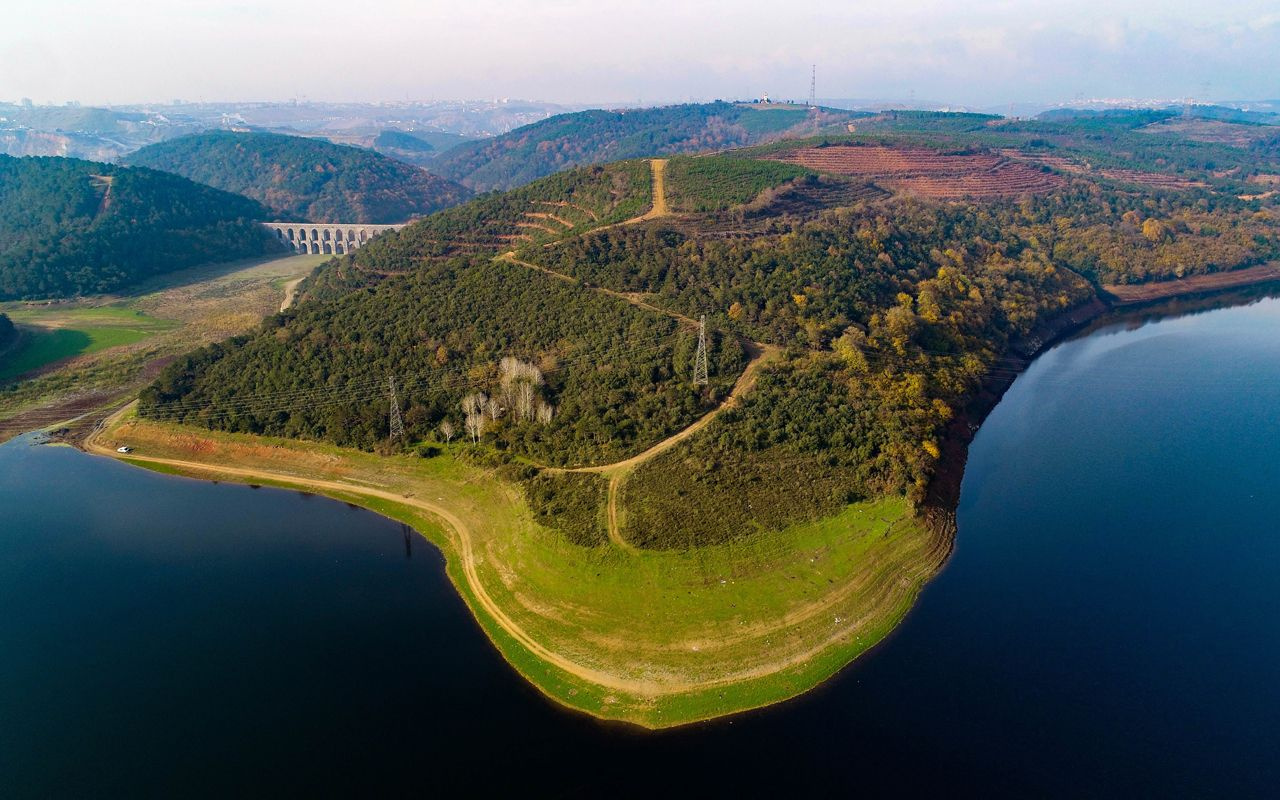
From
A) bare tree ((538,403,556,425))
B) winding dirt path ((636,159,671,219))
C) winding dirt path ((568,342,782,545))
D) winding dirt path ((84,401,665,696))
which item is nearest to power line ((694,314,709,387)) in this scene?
winding dirt path ((568,342,782,545))

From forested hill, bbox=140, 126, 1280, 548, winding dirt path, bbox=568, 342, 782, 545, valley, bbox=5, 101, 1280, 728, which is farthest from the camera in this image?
forested hill, bbox=140, 126, 1280, 548

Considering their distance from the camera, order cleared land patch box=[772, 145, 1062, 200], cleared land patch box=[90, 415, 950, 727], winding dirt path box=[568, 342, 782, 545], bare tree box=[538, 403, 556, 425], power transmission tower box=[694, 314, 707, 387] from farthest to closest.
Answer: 1. cleared land patch box=[772, 145, 1062, 200]
2. power transmission tower box=[694, 314, 707, 387]
3. bare tree box=[538, 403, 556, 425]
4. winding dirt path box=[568, 342, 782, 545]
5. cleared land patch box=[90, 415, 950, 727]

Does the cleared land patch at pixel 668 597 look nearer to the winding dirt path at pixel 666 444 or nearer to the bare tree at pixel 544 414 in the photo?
the winding dirt path at pixel 666 444

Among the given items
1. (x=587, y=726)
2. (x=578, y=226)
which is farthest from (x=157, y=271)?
(x=587, y=726)

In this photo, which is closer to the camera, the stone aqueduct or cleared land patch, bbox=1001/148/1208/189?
cleared land patch, bbox=1001/148/1208/189

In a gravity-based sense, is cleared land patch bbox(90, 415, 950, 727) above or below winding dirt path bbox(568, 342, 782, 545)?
below

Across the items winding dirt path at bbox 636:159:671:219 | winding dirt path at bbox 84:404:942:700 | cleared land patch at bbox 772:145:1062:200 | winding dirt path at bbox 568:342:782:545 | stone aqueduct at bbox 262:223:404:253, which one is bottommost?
winding dirt path at bbox 84:404:942:700

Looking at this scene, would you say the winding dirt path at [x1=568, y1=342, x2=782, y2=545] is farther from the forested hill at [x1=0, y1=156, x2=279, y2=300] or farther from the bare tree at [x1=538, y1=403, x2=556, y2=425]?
the forested hill at [x1=0, y1=156, x2=279, y2=300]

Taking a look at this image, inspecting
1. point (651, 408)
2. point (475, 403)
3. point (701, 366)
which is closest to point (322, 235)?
point (475, 403)
